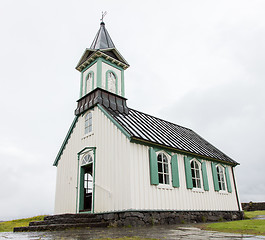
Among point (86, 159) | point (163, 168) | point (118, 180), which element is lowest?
point (118, 180)

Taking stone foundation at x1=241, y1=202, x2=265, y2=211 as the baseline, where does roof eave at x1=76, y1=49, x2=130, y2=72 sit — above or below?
above

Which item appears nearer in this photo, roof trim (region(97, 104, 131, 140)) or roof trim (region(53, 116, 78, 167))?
roof trim (region(97, 104, 131, 140))

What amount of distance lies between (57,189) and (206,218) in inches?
340

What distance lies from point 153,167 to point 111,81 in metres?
6.40

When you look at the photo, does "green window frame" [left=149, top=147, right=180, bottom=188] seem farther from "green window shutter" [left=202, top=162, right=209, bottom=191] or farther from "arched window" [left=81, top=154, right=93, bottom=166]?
"arched window" [left=81, top=154, right=93, bottom=166]

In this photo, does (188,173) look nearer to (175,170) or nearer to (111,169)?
(175,170)

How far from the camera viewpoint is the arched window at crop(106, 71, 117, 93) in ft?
47.4

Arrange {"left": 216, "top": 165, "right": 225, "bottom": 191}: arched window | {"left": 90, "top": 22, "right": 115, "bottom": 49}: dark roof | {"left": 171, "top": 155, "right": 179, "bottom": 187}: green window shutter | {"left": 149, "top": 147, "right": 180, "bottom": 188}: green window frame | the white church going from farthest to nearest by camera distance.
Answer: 1. {"left": 90, "top": 22, "right": 115, "bottom": 49}: dark roof
2. {"left": 216, "top": 165, "right": 225, "bottom": 191}: arched window
3. {"left": 171, "top": 155, "right": 179, "bottom": 187}: green window shutter
4. {"left": 149, "top": 147, "right": 180, "bottom": 188}: green window frame
5. the white church

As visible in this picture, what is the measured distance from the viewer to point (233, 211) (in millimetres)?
15305

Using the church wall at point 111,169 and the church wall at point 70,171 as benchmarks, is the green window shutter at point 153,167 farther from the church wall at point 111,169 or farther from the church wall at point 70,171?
the church wall at point 70,171

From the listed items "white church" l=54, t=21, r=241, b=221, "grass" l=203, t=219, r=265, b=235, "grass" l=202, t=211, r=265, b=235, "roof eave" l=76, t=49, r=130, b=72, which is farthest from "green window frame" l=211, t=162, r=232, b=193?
"roof eave" l=76, t=49, r=130, b=72

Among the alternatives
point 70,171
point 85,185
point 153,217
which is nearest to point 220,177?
point 153,217

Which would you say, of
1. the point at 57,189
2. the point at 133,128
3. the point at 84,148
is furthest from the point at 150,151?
the point at 57,189

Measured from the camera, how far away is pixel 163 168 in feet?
38.5
